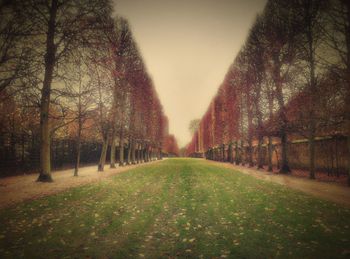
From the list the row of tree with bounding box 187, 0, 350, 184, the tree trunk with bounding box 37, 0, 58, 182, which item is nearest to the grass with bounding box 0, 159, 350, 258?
the tree trunk with bounding box 37, 0, 58, 182

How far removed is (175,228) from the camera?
5258 millimetres

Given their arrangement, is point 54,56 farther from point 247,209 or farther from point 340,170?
point 340,170

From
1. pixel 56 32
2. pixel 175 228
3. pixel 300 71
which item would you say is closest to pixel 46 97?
pixel 56 32

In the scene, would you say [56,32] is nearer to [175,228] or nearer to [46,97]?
[46,97]

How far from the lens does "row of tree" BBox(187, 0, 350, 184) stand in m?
11.4

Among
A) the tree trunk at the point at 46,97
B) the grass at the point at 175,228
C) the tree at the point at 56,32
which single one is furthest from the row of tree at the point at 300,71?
the tree trunk at the point at 46,97

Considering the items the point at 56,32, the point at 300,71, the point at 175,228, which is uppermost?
the point at 56,32

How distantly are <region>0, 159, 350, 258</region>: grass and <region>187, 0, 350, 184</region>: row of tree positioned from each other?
6.25 metres

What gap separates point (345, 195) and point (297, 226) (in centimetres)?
548

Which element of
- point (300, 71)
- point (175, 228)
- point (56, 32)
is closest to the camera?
point (175, 228)

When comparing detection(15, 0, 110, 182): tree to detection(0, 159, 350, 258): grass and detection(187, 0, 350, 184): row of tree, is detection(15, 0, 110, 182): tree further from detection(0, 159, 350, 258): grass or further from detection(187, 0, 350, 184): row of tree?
detection(187, 0, 350, 184): row of tree

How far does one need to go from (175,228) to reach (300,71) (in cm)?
1289

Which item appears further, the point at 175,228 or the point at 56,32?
the point at 56,32

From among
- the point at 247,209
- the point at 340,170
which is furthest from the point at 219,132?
the point at 247,209
